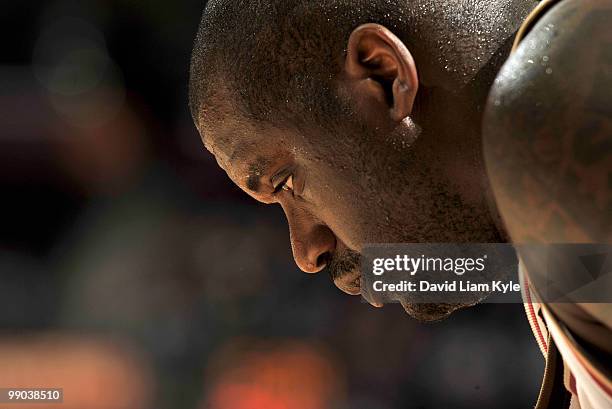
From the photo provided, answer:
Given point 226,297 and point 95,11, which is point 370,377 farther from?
point 95,11

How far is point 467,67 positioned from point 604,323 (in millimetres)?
351

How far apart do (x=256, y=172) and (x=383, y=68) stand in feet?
0.75

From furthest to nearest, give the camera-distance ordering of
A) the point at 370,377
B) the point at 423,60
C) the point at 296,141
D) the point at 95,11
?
1. the point at 95,11
2. the point at 370,377
3. the point at 296,141
4. the point at 423,60

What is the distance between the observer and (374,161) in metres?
0.98

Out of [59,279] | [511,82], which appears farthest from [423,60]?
[59,279]

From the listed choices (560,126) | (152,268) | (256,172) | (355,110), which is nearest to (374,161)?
(355,110)

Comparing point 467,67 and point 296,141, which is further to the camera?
point 296,141

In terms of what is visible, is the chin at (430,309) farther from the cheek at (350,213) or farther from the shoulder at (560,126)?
the shoulder at (560,126)

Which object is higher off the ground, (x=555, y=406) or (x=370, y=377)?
(x=370, y=377)

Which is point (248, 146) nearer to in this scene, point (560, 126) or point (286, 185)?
point (286, 185)

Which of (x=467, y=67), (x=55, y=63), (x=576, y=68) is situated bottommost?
(x=576, y=68)

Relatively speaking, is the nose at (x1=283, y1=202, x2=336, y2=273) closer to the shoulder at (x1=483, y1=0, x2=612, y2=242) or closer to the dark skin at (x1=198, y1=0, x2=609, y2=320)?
the dark skin at (x1=198, y1=0, x2=609, y2=320)

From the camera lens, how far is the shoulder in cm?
64

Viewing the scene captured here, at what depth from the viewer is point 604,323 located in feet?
2.20
